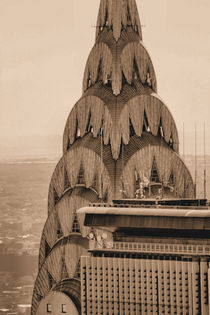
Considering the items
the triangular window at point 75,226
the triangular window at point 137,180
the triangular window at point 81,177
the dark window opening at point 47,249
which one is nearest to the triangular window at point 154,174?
the triangular window at point 137,180

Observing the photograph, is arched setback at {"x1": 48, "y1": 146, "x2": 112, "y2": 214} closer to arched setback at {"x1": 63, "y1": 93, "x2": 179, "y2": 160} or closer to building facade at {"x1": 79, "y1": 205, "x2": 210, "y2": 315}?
arched setback at {"x1": 63, "y1": 93, "x2": 179, "y2": 160}

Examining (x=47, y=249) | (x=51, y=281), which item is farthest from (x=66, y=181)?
(x=51, y=281)

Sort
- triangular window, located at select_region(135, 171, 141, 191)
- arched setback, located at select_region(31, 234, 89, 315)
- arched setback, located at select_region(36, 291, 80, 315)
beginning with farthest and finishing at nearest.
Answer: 1. arched setback, located at select_region(31, 234, 89, 315)
2. triangular window, located at select_region(135, 171, 141, 191)
3. arched setback, located at select_region(36, 291, 80, 315)

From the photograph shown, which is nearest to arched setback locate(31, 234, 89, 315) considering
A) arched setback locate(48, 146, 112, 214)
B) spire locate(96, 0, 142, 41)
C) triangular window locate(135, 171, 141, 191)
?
arched setback locate(48, 146, 112, 214)

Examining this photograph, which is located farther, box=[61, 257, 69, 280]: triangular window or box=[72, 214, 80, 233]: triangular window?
box=[72, 214, 80, 233]: triangular window

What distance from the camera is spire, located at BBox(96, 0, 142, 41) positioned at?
16425 cm

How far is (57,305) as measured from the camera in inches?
6161

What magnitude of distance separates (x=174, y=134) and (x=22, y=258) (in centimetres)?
4291

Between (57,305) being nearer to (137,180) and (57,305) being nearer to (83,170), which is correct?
(83,170)

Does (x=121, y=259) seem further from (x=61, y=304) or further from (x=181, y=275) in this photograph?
(x=61, y=304)

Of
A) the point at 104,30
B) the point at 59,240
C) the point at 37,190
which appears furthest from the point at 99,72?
the point at 37,190

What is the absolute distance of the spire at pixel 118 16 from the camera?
164250 mm

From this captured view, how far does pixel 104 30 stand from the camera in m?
166

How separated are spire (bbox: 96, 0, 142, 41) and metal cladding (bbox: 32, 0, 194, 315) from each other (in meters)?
0.14
